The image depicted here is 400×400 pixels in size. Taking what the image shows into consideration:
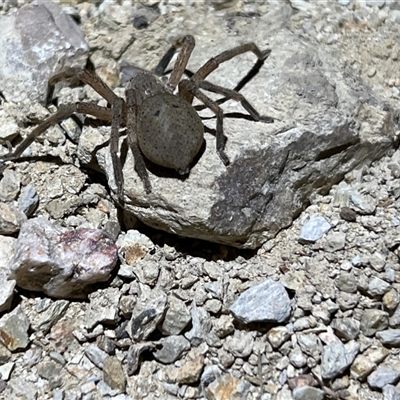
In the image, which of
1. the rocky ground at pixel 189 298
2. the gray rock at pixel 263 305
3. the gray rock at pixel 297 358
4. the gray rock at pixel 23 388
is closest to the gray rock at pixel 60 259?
the rocky ground at pixel 189 298

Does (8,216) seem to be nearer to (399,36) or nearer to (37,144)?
(37,144)

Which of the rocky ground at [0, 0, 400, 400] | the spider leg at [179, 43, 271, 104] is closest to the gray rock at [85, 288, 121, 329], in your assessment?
the rocky ground at [0, 0, 400, 400]

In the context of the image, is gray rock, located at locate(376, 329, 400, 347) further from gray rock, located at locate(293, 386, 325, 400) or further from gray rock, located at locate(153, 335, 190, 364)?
gray rock, located at locate(153, 335, 190, 364)

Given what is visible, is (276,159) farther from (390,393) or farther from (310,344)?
(390,393)

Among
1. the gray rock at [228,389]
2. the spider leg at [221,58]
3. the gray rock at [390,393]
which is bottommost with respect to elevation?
the gray rock at [390,393]

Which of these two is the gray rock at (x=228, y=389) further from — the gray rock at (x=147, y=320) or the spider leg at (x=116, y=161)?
the spider leg at (x=116, y=161)

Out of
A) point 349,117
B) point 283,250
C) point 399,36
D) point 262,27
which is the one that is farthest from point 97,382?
point 399,36

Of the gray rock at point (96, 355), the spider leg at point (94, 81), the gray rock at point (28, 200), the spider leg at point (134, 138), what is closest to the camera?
the gray rock at point (96, 355)
